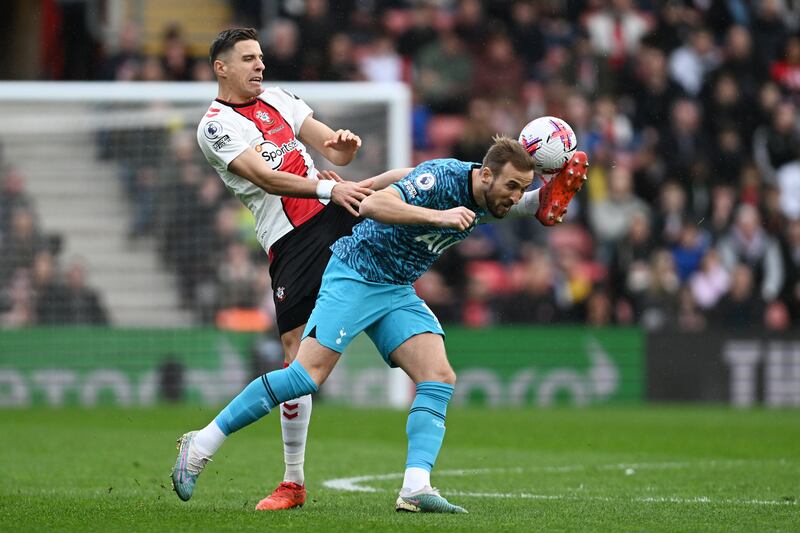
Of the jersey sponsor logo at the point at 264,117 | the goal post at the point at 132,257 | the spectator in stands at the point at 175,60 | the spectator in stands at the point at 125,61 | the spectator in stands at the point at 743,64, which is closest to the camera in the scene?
the jersey sponsor logo at the point at 264,117

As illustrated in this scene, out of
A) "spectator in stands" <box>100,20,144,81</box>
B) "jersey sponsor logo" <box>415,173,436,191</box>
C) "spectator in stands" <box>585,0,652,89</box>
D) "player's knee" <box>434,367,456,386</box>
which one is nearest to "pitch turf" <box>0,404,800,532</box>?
"player's knee" <box>434,367,456,386</box>

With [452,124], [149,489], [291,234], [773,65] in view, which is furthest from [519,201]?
[773,65]

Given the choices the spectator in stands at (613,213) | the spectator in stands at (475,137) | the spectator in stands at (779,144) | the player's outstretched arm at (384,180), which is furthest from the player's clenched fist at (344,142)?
the spectator in stands at (779,144)

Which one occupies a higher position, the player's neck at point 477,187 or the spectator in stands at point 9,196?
the spectator in stands at point 9,196

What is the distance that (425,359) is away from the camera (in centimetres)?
711

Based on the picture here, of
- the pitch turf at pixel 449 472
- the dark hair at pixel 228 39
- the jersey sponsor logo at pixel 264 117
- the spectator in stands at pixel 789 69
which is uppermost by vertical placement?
the spectator in stands at pixel 789 69

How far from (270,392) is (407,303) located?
2.88 feet

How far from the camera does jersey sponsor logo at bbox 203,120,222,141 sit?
24.8 ft

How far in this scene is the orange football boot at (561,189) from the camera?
7156mm

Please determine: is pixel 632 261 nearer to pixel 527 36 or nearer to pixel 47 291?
pixel 527 36

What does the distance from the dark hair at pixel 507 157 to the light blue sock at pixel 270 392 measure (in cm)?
144

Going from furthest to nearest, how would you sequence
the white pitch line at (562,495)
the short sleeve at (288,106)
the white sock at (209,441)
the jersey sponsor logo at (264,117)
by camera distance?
the short sleeve at (288,106)
the jersey sponsor logo at (264,117)
the white pitch line at (562,495)
the white sock at (209,441)

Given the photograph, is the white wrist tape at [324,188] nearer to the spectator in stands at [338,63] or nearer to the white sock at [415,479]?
the white sock at [415,479]

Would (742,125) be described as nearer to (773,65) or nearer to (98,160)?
(773,65)
